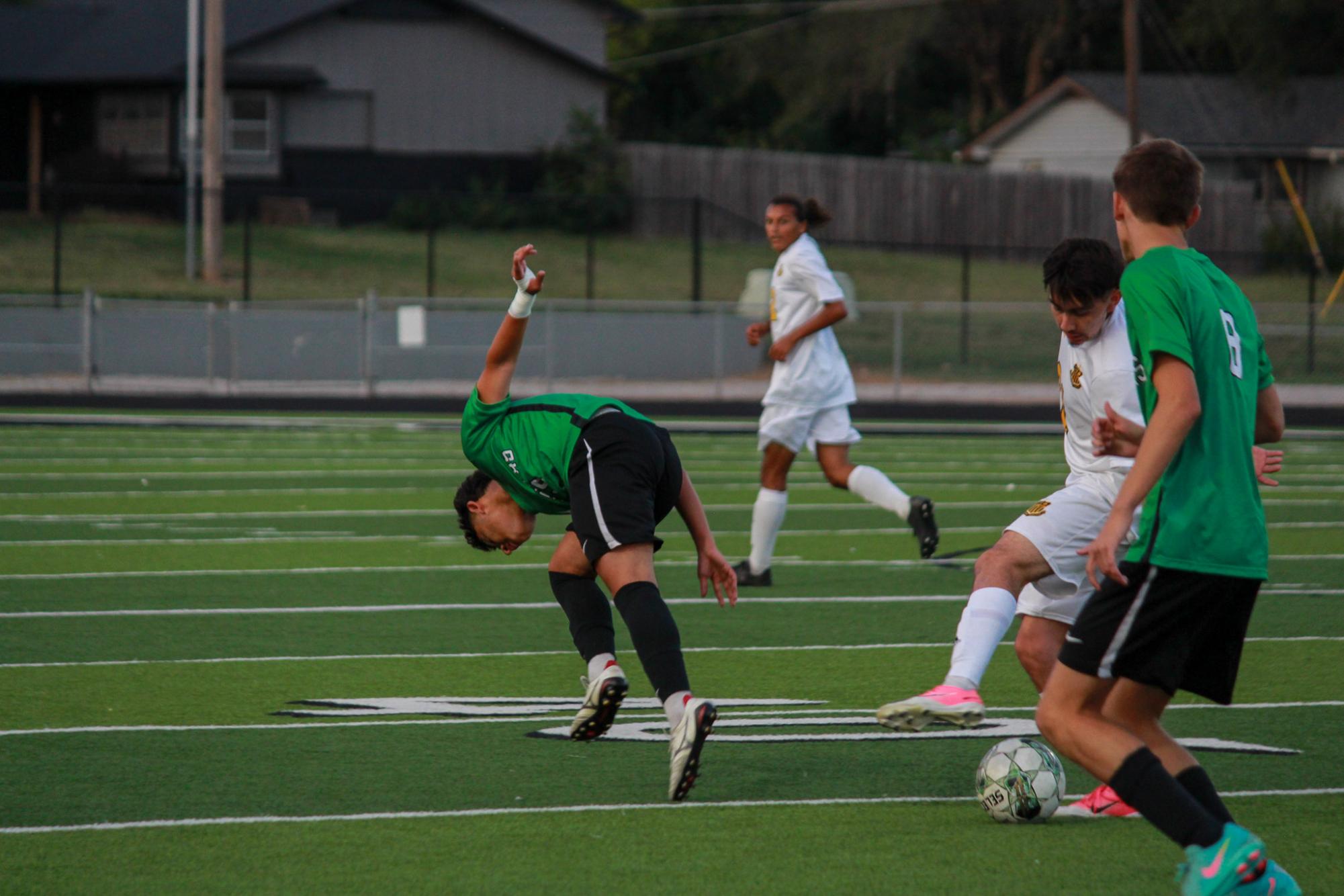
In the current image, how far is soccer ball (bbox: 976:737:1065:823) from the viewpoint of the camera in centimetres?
519

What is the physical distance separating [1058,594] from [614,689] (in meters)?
1.44

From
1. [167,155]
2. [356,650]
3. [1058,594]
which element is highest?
[167,155]

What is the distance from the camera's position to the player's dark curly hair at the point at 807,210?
10.0 meters

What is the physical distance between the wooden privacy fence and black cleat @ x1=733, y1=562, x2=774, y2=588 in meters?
37.4

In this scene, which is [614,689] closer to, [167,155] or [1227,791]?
[1227,791]

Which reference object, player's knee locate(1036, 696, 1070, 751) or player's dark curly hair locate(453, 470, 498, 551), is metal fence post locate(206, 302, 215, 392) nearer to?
player's dark curly hair locate(453, 470, 498, 551)

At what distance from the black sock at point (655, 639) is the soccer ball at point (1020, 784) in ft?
3.14

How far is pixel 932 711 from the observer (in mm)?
4754

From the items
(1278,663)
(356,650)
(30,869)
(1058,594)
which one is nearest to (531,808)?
(30,869)

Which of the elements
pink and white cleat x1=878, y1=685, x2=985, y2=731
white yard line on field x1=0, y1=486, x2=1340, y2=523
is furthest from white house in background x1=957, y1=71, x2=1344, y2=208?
pink and white cleat x1=878, y1=685, x2=985, y2=731

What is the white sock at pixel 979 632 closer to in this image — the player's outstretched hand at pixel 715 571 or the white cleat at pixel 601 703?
the player's outstretched hand at pixel 715 571

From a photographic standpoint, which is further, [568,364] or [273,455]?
[568,364]

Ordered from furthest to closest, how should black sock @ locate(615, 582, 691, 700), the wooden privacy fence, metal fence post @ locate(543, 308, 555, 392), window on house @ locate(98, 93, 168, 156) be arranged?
the wooden privacy fence < window on house @ locate(98, 93, 168, 156) < metal fence post @ locate(543, 308, 555, 392) < black sock @ locate(615, 582, 691, 700)

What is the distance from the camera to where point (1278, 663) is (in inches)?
308
